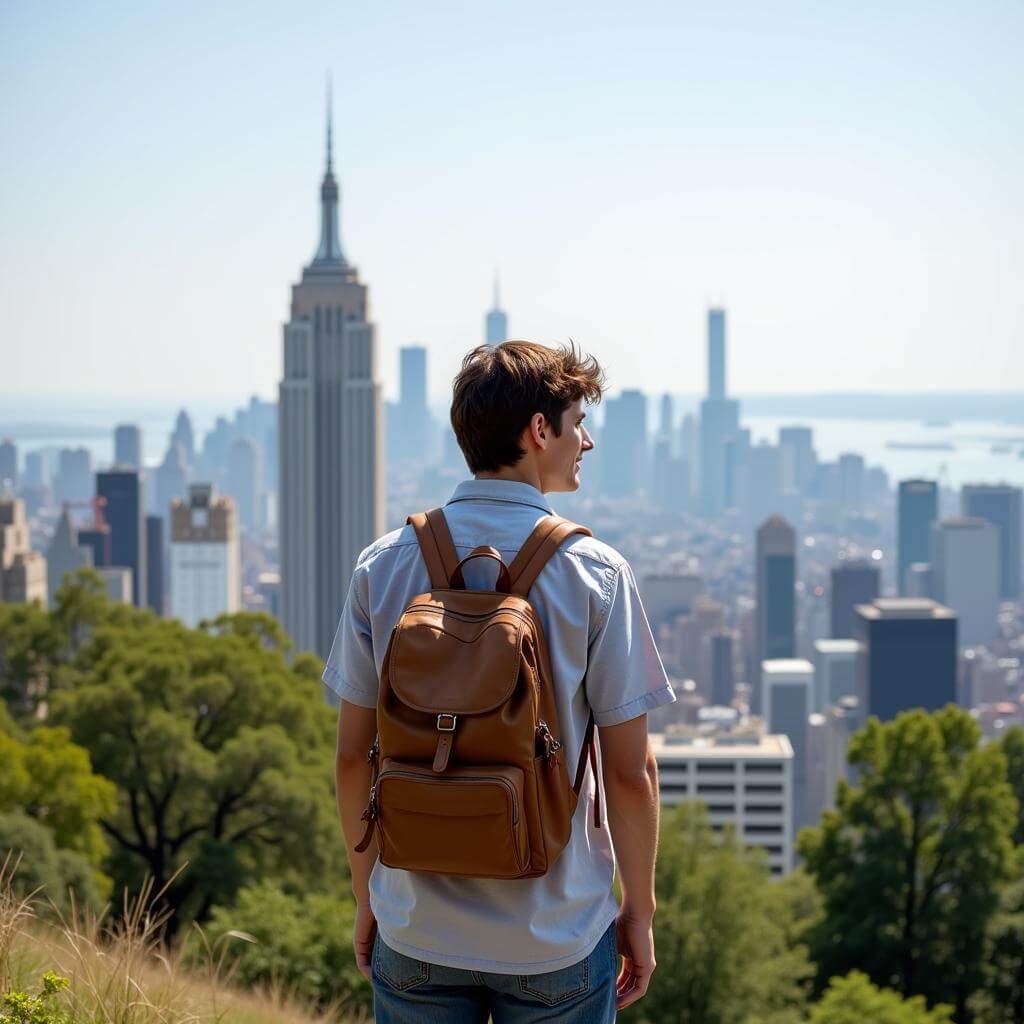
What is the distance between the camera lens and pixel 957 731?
1650 cm

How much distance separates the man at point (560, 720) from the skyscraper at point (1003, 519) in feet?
502

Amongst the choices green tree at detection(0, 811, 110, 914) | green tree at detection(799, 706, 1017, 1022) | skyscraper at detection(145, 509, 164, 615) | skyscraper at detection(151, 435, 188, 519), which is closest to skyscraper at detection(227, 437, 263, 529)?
skyscraper at detection(151, 435, 188, 519)

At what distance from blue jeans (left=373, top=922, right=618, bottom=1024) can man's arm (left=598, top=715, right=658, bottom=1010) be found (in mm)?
62

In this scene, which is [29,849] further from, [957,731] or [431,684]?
[431,684]

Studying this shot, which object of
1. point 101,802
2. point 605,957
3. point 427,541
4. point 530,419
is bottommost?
point 101,802

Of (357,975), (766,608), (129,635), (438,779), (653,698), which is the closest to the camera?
(438,779)

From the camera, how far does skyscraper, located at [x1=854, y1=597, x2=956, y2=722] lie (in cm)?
10088

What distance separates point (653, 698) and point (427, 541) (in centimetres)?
42

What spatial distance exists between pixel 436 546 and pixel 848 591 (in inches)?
5623

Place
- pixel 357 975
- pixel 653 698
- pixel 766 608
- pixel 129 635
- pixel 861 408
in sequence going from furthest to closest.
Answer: pixel 861 408, pixel 766 608, pixel 129 635, pixel 357 975, pixel 653 698

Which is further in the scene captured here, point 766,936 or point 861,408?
point 861,408

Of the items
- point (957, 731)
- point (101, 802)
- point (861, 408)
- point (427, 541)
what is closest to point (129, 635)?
point (101, 802)

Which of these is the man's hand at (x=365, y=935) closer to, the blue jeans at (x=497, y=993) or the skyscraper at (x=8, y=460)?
the blue jeans at (x=497, y=993)

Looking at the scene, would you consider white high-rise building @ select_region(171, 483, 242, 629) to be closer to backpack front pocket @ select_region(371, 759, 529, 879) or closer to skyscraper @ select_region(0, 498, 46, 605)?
skyscraper @ select_region(0, 498, 46, 605)
